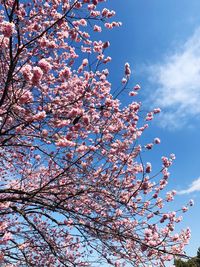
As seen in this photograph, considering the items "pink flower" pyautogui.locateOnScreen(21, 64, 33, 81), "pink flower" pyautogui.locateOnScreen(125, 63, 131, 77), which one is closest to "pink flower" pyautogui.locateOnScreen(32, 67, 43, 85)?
"pink flower" pyautogui.locateOnScreen(21, 64, 33, 81)

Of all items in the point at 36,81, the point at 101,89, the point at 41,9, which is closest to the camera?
the point at 36,81

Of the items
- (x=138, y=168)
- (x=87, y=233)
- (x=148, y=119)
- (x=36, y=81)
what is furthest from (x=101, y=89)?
(x=36, y=81)

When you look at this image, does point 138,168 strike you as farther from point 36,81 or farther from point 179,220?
point 36,81

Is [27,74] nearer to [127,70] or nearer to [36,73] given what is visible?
[36,73]

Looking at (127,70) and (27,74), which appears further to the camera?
(127,70)

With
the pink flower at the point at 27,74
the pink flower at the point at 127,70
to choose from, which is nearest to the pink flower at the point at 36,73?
the pink flower at the point at 27,74

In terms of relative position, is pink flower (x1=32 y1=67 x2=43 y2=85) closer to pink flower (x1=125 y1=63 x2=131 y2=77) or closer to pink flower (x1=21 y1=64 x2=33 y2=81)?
pink flower (x1=21 y1=64 x2=33 y2=81)

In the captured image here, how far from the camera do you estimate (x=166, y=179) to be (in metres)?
8.97

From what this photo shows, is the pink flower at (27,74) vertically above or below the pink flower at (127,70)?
below

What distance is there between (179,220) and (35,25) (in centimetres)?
640

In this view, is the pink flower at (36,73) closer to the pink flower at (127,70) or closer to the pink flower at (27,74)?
the pink flower at (27,74)

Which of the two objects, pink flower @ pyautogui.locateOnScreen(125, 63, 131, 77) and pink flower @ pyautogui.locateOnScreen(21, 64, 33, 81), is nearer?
pink flower @ pyautogui.locateOnScreen(21, 64, 33, 81)

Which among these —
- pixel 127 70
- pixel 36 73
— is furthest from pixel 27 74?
pixel 127 70

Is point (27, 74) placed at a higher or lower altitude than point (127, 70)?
lower
